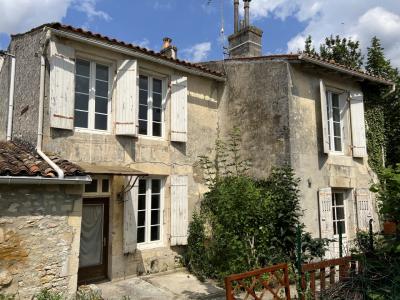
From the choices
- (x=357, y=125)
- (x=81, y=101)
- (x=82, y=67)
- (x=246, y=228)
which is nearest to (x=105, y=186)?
(x=81, y=101)

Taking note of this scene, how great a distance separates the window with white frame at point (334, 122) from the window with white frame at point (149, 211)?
16.5ft

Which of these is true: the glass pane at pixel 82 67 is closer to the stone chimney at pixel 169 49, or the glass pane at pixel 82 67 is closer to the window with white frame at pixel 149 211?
the window with white frame at pixel 149 211

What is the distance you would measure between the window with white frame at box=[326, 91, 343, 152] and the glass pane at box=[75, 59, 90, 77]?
6.57m

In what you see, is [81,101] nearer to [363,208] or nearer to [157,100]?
[157,100]

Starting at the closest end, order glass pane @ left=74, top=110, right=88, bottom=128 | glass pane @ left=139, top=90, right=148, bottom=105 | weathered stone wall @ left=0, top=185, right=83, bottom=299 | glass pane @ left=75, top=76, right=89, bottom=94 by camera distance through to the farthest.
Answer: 1. weathered stone wall @ left=0, top=185, right=83, bottom=299
2. glass pane @ left=74, top=110, right=88, bottom=128
3. glass pane @ left=75, top=76, right=89, bottom=94
4. glass pane @ left=139, top=90, right=148, bottom=105

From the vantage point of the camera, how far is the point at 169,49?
33.3ft

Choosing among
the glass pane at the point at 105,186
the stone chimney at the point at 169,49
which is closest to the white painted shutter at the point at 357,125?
the stone chimney at the point at 169,49

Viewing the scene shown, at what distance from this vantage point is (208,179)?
9.37 m

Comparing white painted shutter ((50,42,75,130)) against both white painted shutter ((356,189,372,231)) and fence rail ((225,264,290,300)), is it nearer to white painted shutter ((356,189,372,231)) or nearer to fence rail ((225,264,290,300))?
fence rail ((225,264,290,300))

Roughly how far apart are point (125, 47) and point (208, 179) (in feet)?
12.8

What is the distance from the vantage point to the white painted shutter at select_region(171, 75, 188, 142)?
874cm

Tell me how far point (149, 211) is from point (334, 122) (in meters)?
5.86

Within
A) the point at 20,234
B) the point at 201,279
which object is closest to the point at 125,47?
the point at 20,234

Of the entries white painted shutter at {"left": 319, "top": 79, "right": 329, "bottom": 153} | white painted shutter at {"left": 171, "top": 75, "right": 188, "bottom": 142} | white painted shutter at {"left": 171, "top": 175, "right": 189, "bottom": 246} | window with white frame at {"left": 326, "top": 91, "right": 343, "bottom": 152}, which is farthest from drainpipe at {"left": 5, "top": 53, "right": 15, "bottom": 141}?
window with white frame at {"left": 326, "top": 91, "right": 343, "bottom": 152}
